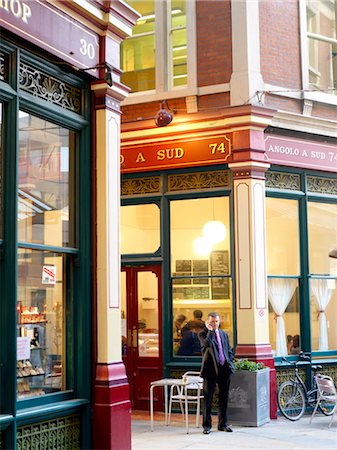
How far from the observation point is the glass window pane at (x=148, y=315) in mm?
12922

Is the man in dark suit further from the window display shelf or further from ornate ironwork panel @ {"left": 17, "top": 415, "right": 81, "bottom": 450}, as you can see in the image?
ornate ironwork panel @ {"left": 17, "top": 415, "right": 81, "bottom": 450}

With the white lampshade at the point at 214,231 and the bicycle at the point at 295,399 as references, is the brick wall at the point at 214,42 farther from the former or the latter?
the bicycle at the point at 295,399

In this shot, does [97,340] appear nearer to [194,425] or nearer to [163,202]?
[194,425]

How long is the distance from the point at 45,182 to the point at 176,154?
485 cm

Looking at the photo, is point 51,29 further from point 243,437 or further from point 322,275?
point 322,275

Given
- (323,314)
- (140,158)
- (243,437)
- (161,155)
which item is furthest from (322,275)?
(243,437)

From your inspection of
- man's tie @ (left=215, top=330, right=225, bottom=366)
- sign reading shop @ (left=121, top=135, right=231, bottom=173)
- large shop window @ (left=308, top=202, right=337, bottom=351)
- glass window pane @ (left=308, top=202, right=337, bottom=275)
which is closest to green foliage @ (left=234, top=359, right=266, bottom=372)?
man's tie @ (left=215, top=330, right=225, bottom=366)

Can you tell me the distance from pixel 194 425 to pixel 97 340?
11.7 feet

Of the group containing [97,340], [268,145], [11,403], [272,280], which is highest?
[268,145]

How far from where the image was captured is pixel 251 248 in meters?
12.1

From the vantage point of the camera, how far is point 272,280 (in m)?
12.8

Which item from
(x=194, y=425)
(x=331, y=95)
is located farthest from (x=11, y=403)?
(x=331, y=95)

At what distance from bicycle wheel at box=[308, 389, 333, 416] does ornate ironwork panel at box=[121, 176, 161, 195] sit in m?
4.35

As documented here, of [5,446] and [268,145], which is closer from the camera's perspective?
[5,446]
